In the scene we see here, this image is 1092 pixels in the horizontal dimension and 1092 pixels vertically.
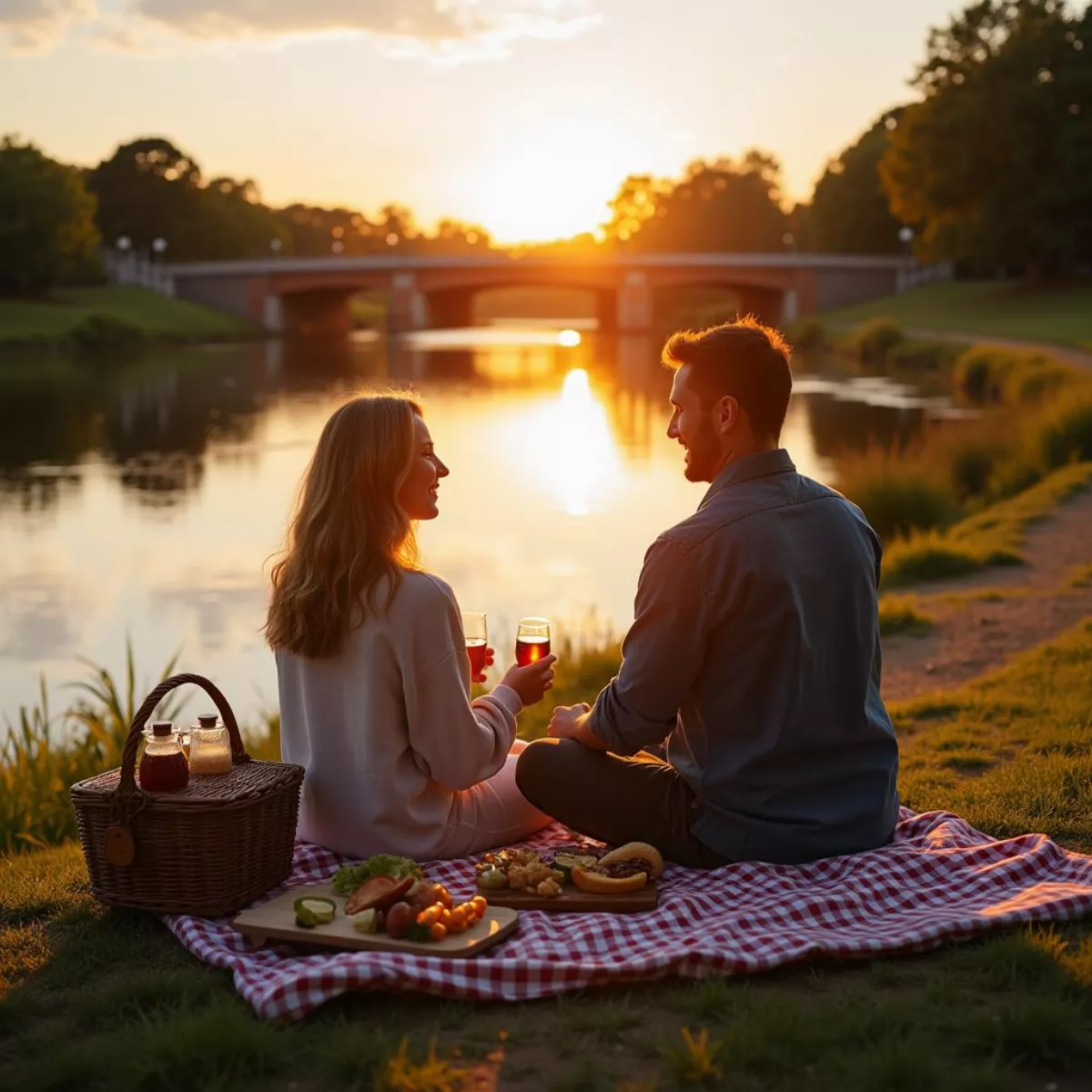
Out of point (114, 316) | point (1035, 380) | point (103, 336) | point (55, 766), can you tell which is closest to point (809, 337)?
point (103, 336)

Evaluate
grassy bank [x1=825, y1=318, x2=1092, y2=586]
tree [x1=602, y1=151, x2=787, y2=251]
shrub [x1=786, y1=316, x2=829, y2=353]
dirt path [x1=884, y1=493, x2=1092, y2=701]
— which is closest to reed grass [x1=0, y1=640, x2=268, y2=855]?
dirt path [x1=884, y1=493, x2=1092, y2=701]

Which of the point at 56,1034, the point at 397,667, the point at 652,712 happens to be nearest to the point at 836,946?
the point at 652,712

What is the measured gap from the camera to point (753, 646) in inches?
130

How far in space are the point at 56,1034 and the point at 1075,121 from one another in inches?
1765

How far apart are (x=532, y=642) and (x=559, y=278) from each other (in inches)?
2159

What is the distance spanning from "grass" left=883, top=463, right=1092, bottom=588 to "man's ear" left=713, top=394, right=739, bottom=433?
647cm

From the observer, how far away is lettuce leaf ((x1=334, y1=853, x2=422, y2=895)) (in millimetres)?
3281

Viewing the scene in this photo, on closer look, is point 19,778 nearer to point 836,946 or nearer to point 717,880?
point 717,880

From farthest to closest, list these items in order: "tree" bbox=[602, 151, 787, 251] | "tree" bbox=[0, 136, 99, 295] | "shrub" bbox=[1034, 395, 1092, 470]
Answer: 1. "tree" bbox=[602, 151, 787, 251]
2. "tree" bbox=[0, 136, 99, 295]
3. "shrub" bbox=[1034, 395, 1092, 470]

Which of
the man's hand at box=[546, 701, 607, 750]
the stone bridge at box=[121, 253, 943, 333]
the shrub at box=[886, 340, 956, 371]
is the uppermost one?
the stone bridge at box=[121, 253, 943, 333]

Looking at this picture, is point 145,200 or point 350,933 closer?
point 350,933

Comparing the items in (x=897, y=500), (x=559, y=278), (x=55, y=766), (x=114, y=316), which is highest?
(x=559, y=278)

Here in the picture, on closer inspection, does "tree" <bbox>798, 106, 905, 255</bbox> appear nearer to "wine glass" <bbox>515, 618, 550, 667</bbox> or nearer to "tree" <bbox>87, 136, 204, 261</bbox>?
"tree" <bbox>87, 136, 204, 261</bbox>

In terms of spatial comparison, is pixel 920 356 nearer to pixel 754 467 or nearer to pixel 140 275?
pixel 754 467
